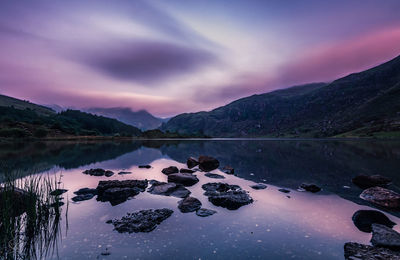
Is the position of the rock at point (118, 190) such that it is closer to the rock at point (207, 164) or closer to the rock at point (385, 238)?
the rock at point (207, 164)

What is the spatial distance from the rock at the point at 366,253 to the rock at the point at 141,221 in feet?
38.5

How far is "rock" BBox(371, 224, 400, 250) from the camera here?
10.8 meters

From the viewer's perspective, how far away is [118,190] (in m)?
21.2

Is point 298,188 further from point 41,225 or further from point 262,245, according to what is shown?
point 41,225

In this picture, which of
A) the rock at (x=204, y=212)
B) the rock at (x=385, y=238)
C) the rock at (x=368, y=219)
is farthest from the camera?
the rock at (x=204, y=212)

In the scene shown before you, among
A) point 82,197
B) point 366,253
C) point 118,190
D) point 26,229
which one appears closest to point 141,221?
point 26,229

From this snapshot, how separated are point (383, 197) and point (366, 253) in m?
12.1

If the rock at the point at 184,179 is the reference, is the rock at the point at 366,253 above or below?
above

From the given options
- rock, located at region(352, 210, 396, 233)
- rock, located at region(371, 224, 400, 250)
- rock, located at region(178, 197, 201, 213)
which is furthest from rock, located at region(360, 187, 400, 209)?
rock, located at region(178, 197, 201, 213)

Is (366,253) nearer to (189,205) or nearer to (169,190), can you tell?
(189,205)

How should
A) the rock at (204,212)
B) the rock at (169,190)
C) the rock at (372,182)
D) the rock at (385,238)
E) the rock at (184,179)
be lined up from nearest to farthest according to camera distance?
1. the rock at (385,238)
2. the rock at (204,212)
3. the rock at (169,190)
4. the rock at (372,182)
5. the rock at (184,179)

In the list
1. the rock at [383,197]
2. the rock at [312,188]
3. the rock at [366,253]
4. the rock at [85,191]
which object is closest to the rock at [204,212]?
the rock at [366,253]

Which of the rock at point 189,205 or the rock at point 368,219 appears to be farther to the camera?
the rock at point 189,205

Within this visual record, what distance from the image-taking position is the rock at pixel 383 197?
17.6m
